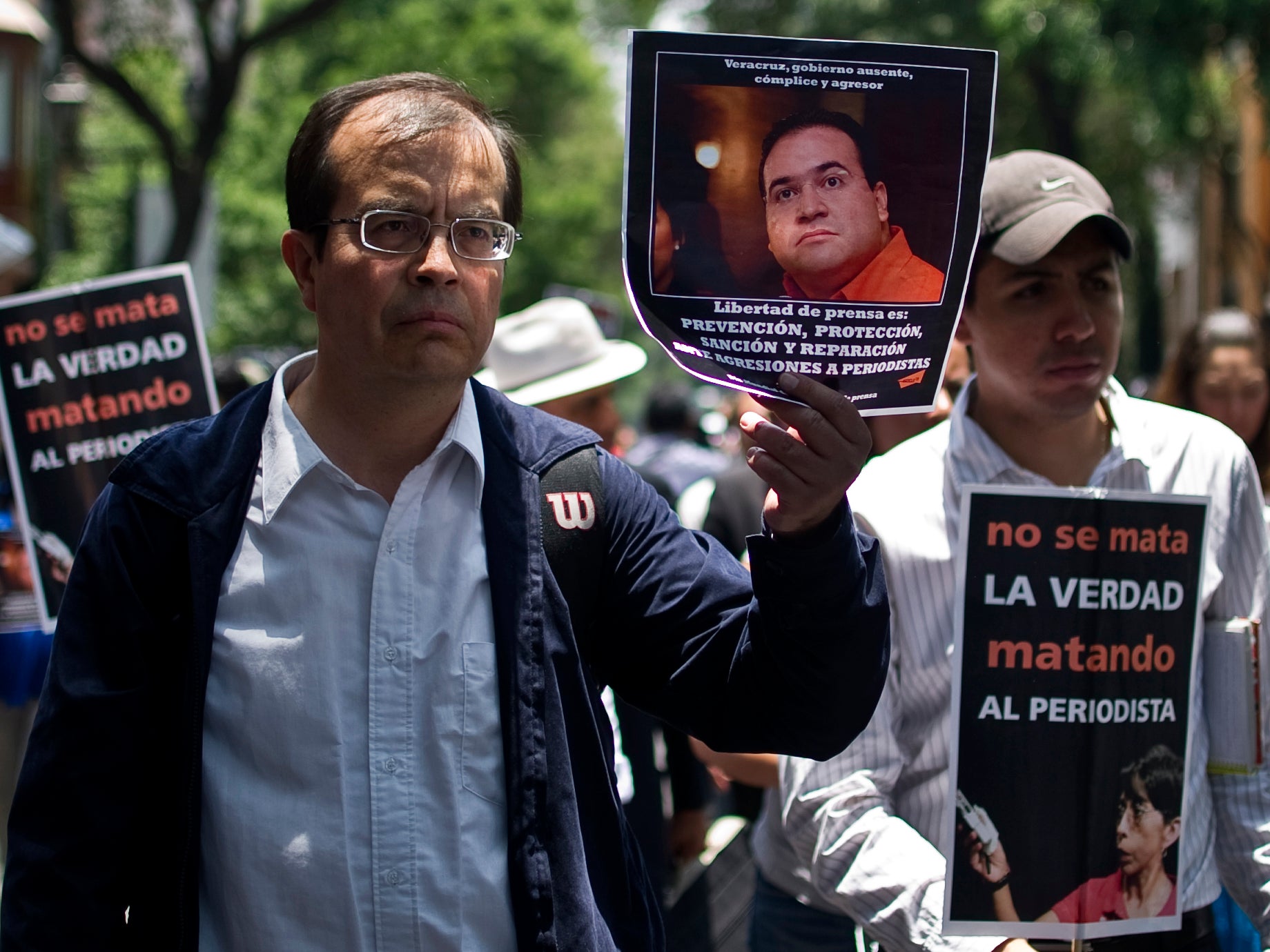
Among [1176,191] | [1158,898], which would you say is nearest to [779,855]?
[1158,898]

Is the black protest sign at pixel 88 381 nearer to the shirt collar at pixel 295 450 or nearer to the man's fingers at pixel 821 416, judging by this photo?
the shirt collar at pixel 295 450

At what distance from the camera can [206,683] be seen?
1.98 metres

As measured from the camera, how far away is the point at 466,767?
198cm

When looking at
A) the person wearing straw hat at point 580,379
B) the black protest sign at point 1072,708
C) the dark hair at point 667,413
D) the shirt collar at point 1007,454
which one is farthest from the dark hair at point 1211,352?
the dark hair at point 667,413

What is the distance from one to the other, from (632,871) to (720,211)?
2.95ft

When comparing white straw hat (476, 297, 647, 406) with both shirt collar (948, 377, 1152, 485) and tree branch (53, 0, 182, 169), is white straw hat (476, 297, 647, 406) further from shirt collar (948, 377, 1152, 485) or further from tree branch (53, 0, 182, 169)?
tree branch (53, 0, 182, 169)

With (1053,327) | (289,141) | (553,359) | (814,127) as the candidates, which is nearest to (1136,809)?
(1053,327)

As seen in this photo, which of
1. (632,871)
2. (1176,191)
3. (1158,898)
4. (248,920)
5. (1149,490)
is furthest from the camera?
(1176,191)

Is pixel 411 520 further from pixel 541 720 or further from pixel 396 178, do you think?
pixel 396 178

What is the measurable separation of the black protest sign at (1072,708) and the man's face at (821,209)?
605 mm

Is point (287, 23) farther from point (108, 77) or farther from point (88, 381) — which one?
point (88, 381)

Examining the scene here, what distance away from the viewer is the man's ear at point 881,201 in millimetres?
1965

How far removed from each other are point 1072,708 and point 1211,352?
9.25ft

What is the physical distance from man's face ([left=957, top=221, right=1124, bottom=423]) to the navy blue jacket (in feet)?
2.63
